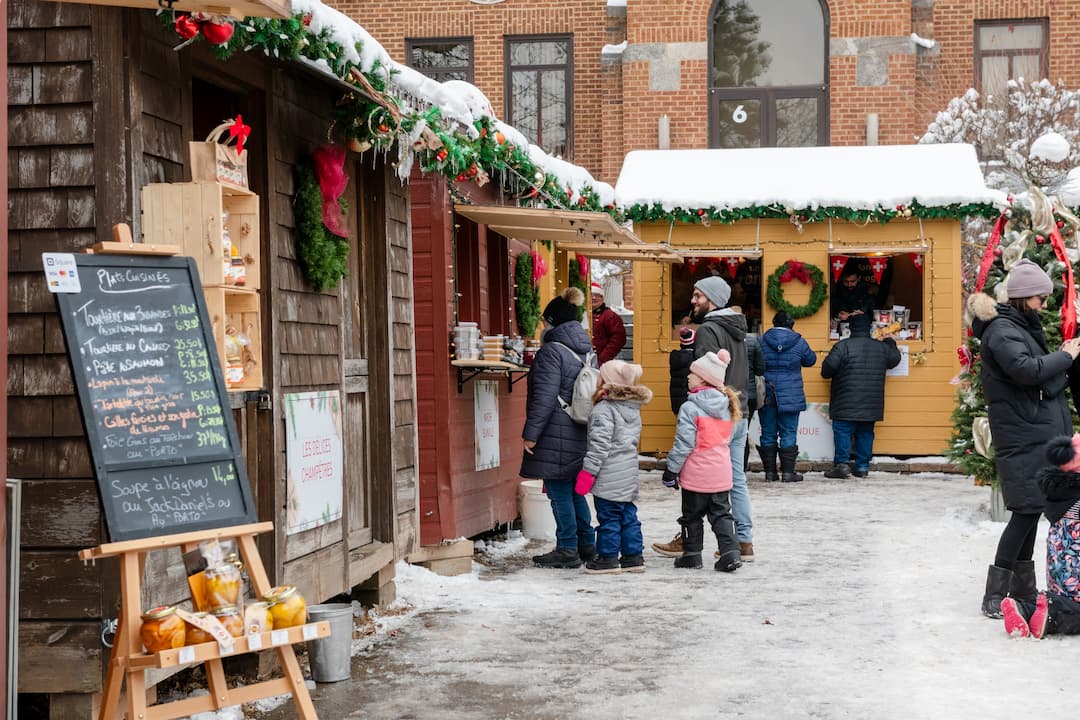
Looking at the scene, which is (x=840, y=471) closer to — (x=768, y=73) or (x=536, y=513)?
(x=536, y=513)

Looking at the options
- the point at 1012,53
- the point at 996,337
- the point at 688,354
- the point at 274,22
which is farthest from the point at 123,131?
the point at 1012,53

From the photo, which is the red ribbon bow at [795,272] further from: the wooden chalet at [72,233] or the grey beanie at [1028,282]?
the wooden chalet at [72,233]

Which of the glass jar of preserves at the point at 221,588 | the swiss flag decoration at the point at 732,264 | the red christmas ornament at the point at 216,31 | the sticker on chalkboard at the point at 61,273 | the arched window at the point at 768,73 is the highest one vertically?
the arched window at the point at 768,73

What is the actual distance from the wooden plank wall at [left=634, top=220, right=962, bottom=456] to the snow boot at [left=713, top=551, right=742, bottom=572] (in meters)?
6.59

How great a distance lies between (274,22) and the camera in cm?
543

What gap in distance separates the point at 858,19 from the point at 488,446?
12882 mm

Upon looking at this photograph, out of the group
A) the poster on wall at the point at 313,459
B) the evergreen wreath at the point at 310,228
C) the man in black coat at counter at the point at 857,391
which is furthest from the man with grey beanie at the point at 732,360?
the man in black coat at counter at the point at 857,391

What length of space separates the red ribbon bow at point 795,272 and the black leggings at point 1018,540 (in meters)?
8.44

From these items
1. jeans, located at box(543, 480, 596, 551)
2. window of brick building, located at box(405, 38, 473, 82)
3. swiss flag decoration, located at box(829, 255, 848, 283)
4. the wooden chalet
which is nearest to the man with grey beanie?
jeans, located at box(543, 480, 596, 551)

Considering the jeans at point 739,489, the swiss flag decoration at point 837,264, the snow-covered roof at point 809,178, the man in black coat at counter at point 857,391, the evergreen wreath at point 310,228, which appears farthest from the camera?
the swiss flag decoration at point 837,264

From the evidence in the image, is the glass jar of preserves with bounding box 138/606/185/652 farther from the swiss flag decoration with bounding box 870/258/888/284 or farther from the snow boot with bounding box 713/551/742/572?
the swiss flag decoration with bounding box 870/258/888/284

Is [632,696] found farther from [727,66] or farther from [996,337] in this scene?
[727,66]

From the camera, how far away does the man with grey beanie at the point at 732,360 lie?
29.9 feet

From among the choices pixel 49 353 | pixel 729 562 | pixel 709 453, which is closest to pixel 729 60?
pixel 709 453
